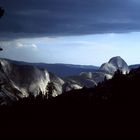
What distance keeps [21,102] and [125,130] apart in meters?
52.2

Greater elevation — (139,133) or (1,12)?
(1,12)

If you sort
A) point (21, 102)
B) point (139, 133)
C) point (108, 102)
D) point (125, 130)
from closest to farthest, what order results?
point (139, 133) → point (125, 130) → point (108, 102) → point (21, 102)

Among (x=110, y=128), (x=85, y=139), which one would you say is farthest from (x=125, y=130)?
(x=85, y=139)

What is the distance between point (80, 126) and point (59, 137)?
953 cm

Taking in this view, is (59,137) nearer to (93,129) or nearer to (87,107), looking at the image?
(93,129)

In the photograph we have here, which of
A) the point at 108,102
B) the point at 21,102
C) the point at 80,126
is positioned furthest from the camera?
the point at 21,102

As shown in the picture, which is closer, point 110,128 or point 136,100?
point 110,128

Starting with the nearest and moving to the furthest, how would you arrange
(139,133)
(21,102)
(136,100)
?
(139,133), (136,100), (21,102)

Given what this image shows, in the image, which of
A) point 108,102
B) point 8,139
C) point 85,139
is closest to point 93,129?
point 85,139

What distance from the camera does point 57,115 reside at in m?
72.2

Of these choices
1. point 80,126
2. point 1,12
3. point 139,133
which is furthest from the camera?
point 80,126

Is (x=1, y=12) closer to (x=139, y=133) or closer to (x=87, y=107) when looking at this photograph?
(x=139, y=133)

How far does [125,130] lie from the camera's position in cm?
5591

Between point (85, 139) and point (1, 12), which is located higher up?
point (1, 12)
